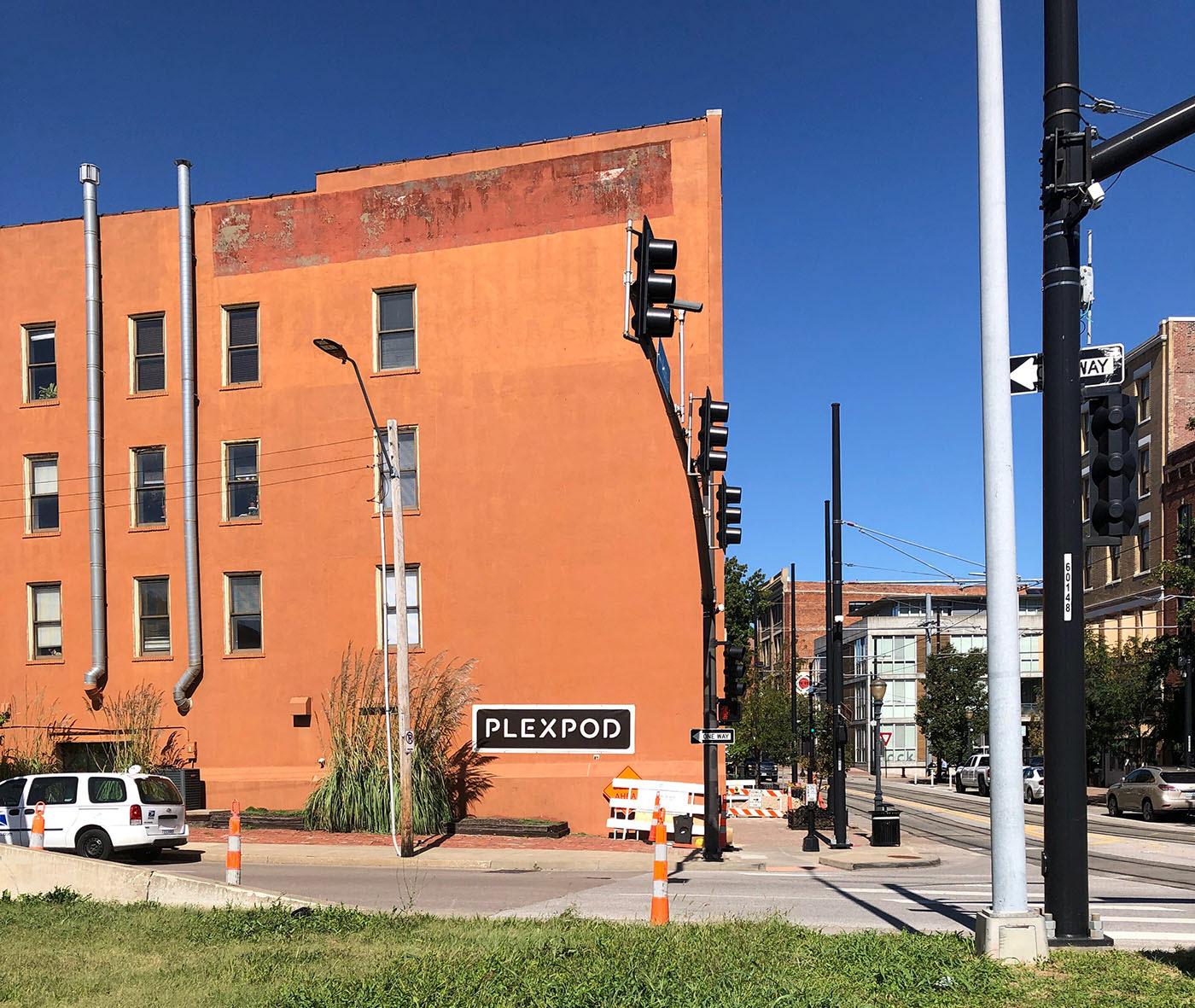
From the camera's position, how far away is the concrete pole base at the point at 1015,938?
8.82m

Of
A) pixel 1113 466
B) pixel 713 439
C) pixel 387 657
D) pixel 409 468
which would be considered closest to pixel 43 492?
pixel 409 468

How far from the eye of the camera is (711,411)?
16672 mm

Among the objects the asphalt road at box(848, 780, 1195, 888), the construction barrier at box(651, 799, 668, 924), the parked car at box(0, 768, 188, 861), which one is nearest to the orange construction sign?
the asphalt road at box(848, 780, 1195, 888)

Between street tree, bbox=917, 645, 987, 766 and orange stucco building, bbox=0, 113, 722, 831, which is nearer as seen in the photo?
orange stucco building, bbox=0, 113, 722, 831

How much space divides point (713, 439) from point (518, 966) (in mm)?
9036

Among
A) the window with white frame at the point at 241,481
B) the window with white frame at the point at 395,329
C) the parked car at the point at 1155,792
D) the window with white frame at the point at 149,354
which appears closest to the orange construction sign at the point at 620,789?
the window with white frame at the point at 395,329

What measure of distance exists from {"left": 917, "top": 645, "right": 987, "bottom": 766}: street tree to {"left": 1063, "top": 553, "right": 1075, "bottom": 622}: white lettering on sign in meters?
56.0

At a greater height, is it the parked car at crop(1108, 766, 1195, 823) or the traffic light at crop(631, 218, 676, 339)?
the traffic light at crop(631, 218, 676, 339)

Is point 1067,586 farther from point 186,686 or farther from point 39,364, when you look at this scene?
point 39,364

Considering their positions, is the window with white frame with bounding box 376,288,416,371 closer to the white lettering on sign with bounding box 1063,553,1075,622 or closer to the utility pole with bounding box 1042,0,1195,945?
the utility pole with bounding box 1042,0,1195,945

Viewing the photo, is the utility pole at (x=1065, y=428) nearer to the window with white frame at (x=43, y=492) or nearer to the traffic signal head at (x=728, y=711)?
the traffic signal head at (x=728, y=711)

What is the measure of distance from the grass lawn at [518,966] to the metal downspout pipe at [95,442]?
62.4 ft

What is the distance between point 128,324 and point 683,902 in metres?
21.8

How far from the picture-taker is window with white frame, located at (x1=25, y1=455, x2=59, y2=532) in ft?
100
